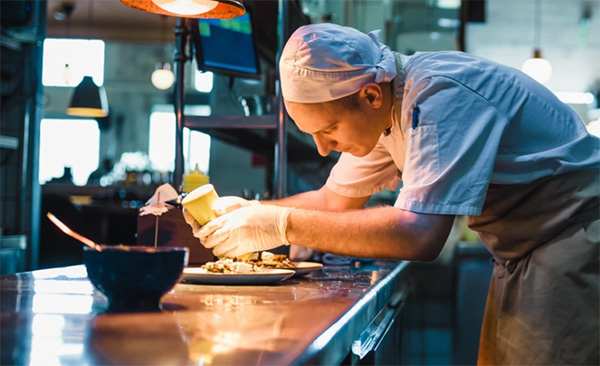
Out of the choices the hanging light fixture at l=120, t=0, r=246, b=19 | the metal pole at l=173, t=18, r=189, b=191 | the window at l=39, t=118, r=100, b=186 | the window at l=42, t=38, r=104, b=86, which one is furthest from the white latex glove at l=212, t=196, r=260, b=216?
the window at l=39, t=118, r=100, b=186

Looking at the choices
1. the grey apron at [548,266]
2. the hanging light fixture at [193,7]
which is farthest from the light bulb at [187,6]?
the grey apron at [548,266]

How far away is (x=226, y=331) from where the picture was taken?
907 millimetres

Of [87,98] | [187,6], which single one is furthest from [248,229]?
[87,98]

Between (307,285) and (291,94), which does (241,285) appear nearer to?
(307,285)

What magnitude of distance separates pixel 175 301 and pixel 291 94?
761mm

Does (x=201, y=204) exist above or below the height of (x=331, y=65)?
below

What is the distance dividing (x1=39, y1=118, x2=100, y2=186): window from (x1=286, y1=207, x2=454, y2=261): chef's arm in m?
14.4

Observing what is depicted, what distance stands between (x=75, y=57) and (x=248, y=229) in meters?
13.5

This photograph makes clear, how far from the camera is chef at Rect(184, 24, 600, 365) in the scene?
1565 millimetres

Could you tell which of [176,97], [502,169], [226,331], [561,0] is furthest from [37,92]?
[561,0]

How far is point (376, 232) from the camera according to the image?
1.57 m

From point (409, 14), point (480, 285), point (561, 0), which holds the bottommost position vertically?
point (480, 285)

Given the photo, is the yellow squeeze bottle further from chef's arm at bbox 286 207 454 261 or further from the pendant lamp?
the pendant lamp

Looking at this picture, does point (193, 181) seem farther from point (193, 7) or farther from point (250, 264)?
point (250, 264)
